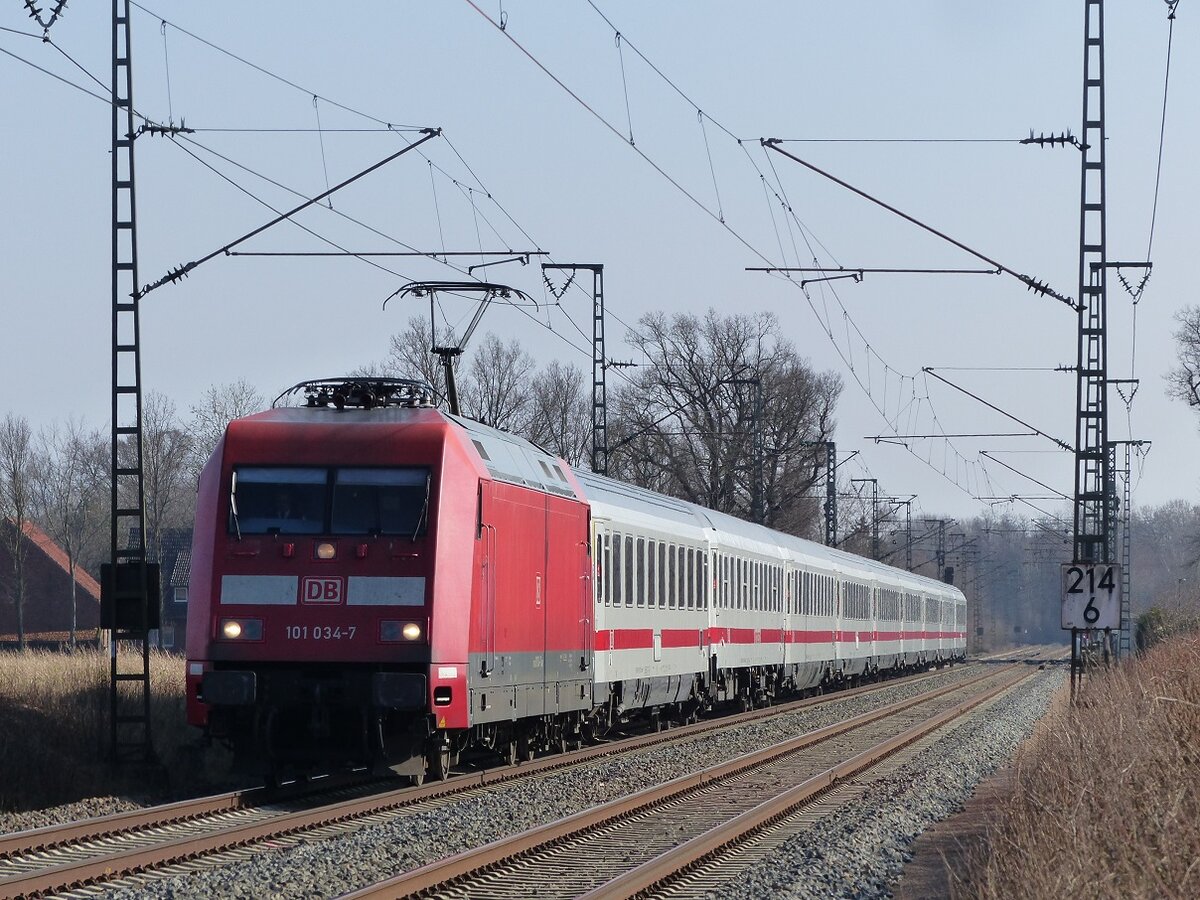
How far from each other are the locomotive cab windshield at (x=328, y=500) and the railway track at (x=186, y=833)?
2.38m

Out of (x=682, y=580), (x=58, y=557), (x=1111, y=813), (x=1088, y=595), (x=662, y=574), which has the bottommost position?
(x=1111, y=813)

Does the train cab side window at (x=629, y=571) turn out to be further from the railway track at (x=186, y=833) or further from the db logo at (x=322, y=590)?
the db logo at (x=322, y=590)

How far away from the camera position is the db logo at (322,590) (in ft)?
47.8

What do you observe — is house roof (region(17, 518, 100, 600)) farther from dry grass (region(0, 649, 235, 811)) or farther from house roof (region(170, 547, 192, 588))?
dry grass (region(0, 649, 235, 811))

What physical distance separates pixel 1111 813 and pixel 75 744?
12709mm

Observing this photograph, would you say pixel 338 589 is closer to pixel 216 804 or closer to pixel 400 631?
pixel 400 631

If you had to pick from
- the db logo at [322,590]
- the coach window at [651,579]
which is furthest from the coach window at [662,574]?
the db logo at [322,590]

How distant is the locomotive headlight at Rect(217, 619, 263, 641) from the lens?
1462 centimetres

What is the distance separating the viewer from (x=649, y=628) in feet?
75.5

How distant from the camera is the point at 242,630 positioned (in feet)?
48.0

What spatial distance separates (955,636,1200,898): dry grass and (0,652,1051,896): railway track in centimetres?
518

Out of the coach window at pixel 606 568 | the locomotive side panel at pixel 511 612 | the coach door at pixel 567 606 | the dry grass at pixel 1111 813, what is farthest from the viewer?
the coach window at pixel 606 568

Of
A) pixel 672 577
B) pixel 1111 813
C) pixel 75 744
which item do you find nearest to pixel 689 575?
pixel 672 577

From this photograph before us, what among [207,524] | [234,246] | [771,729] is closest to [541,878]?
[207,524]
